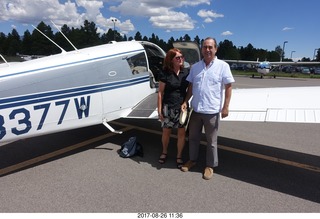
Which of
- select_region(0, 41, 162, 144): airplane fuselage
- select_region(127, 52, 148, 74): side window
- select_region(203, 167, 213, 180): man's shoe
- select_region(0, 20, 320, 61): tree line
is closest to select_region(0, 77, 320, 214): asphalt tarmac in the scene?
select_region(203, 167, 213, 180): man's shoe

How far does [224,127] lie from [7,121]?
4.96 meters

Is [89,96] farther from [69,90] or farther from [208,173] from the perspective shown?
[208,173]

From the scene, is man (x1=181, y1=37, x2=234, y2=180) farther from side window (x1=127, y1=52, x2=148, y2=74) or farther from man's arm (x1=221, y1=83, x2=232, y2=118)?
side window (x1=127, y1=52, x2=148, y2=74)

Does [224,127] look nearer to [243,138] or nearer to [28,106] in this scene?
[243,138]

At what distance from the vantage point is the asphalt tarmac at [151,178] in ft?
10.4

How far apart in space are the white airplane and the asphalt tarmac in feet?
2.09

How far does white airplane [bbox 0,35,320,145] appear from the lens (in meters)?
3.66

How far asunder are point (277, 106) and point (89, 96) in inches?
114

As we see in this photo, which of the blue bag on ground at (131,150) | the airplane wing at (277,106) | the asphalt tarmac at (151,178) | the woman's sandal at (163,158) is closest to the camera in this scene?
the asphalt tarmac at (151,178)

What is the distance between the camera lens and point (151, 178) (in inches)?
154

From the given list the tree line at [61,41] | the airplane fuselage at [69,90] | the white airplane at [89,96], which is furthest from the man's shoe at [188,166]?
the tree line at [61,41]

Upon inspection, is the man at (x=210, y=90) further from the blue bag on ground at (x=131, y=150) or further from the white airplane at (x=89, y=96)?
the blue bag on ground at (x=131, y=150)

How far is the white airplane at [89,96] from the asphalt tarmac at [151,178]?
2.09 feet

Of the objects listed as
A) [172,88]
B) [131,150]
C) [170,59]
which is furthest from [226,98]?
[131,150]
